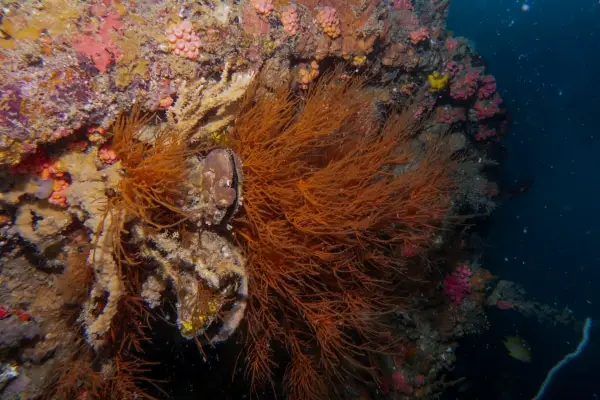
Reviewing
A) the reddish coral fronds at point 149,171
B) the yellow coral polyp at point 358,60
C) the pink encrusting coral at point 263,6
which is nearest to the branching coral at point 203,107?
the reddish coral fronds at point 149,171

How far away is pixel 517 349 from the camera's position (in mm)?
7699

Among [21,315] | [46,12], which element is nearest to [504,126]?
[46,12]

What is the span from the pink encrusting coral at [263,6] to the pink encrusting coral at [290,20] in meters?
0.21

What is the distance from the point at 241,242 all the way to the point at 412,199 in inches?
96.0

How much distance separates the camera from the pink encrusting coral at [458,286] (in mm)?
6711

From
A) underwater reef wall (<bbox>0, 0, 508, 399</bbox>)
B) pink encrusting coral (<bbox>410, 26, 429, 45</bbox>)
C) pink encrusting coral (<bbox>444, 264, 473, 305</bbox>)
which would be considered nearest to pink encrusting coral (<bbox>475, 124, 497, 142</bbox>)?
pink encrusting coral (<bbox>410, 26, 429, 45</bbox>)

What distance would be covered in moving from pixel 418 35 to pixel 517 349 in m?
7.56

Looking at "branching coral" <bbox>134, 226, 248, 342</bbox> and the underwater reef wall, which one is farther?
"branching coral" <bbox>134, 226, 248, 342</bbox>

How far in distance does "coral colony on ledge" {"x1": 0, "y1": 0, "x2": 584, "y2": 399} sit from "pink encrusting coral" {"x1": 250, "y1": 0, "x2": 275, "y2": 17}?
14 millimetres

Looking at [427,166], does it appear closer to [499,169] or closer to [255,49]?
[255,49]

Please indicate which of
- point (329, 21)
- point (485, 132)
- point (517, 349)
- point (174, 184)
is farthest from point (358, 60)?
point (517, 349)

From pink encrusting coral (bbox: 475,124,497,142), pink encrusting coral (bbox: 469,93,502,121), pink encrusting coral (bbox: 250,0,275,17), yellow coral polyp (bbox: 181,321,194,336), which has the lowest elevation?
yellow coral polyp (bbox: 181,321,194,336)

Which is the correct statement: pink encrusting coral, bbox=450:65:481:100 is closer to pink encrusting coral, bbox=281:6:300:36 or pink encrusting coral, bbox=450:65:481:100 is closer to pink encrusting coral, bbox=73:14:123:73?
pink encrusting coral, bbox=281:6:300:36

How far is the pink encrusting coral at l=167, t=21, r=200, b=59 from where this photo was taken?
295 centimetres
